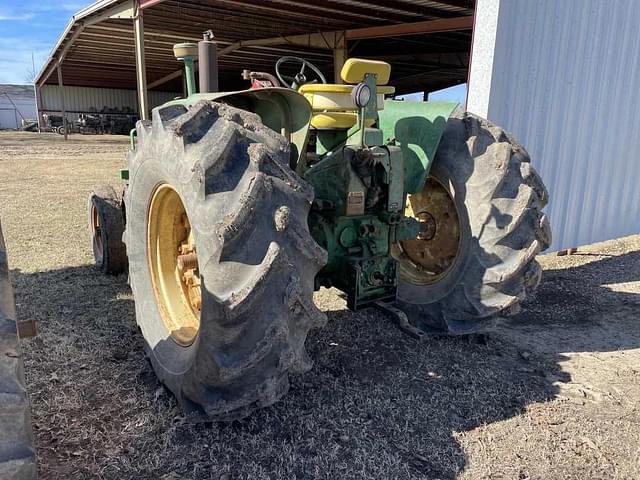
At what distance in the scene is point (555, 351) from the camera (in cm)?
363

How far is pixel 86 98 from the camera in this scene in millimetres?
33812

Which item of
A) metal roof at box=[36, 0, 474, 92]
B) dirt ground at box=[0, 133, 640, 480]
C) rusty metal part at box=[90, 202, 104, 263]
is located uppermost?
metal roof at box=[36, 0, 474, 92]

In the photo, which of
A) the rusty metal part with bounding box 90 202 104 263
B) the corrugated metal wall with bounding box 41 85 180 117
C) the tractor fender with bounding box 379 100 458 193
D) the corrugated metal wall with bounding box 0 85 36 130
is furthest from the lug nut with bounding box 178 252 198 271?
the corrugated metal wall with bounding box 0 85 36 130

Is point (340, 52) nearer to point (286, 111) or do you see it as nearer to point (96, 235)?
point (96, 235)

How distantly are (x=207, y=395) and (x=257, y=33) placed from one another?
1389 centimetres

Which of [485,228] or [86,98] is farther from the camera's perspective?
[86,98]

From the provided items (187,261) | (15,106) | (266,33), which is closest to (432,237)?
(187,261)

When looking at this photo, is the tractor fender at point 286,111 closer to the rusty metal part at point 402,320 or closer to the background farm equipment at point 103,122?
the rusty metal part at point 402,320

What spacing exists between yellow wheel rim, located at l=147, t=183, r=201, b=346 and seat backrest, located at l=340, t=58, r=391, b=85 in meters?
1.09

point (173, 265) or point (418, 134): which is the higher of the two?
point (418, 134)

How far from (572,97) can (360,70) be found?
3.83 meters

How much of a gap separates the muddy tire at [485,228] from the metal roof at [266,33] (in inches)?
278

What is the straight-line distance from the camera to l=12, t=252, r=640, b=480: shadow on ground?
2.34 m

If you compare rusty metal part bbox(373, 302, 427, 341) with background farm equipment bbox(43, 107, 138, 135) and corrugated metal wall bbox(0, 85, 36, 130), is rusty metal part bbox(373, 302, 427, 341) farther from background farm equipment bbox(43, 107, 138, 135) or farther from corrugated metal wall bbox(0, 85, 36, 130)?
corrugated metal wall bbox(0, 85, 36, 130)
